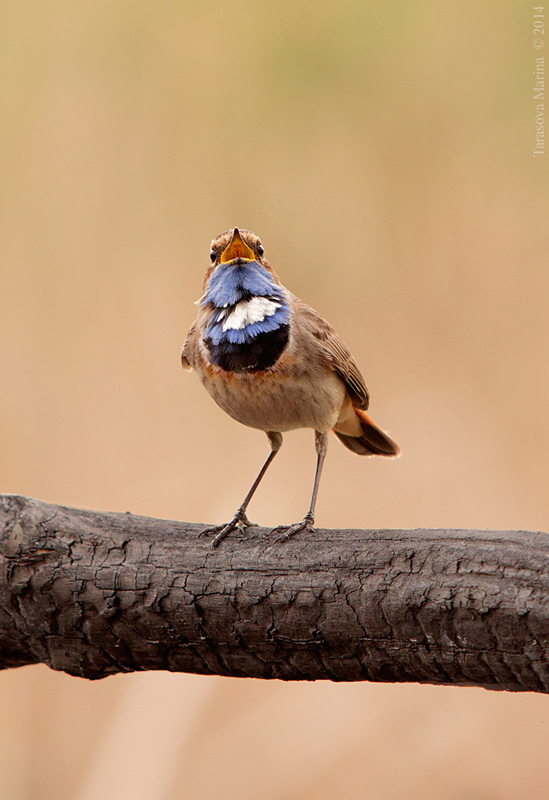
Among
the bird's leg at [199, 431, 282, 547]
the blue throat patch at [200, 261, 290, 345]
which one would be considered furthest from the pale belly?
the bird's leg at [199, 431, 282, 547]

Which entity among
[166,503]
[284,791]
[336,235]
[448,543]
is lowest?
[284,791]

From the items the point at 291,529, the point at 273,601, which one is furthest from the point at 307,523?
the point at 273,601

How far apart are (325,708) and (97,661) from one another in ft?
5.84

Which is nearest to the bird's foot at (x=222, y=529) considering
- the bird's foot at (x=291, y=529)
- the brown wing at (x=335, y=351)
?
the bird's foot at (x=291, y=529)

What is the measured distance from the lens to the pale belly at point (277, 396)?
2.93 metres

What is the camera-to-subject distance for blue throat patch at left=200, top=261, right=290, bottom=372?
116 inches

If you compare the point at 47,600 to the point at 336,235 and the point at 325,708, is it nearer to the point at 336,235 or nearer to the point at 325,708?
the point at 325,708

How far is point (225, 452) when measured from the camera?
4.68m

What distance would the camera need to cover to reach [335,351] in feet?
10.4

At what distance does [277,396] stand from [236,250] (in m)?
0.52

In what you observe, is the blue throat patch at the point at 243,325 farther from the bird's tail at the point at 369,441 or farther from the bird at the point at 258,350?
the bird's tail at the point at 369,441

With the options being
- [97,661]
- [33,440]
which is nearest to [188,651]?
[97,661]

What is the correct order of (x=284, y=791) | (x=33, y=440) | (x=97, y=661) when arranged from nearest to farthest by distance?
(x=97, y=661) < (x=284, y=791) < (x=33, y=440)

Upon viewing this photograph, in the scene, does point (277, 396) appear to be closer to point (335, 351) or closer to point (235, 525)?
point (335, 351)
